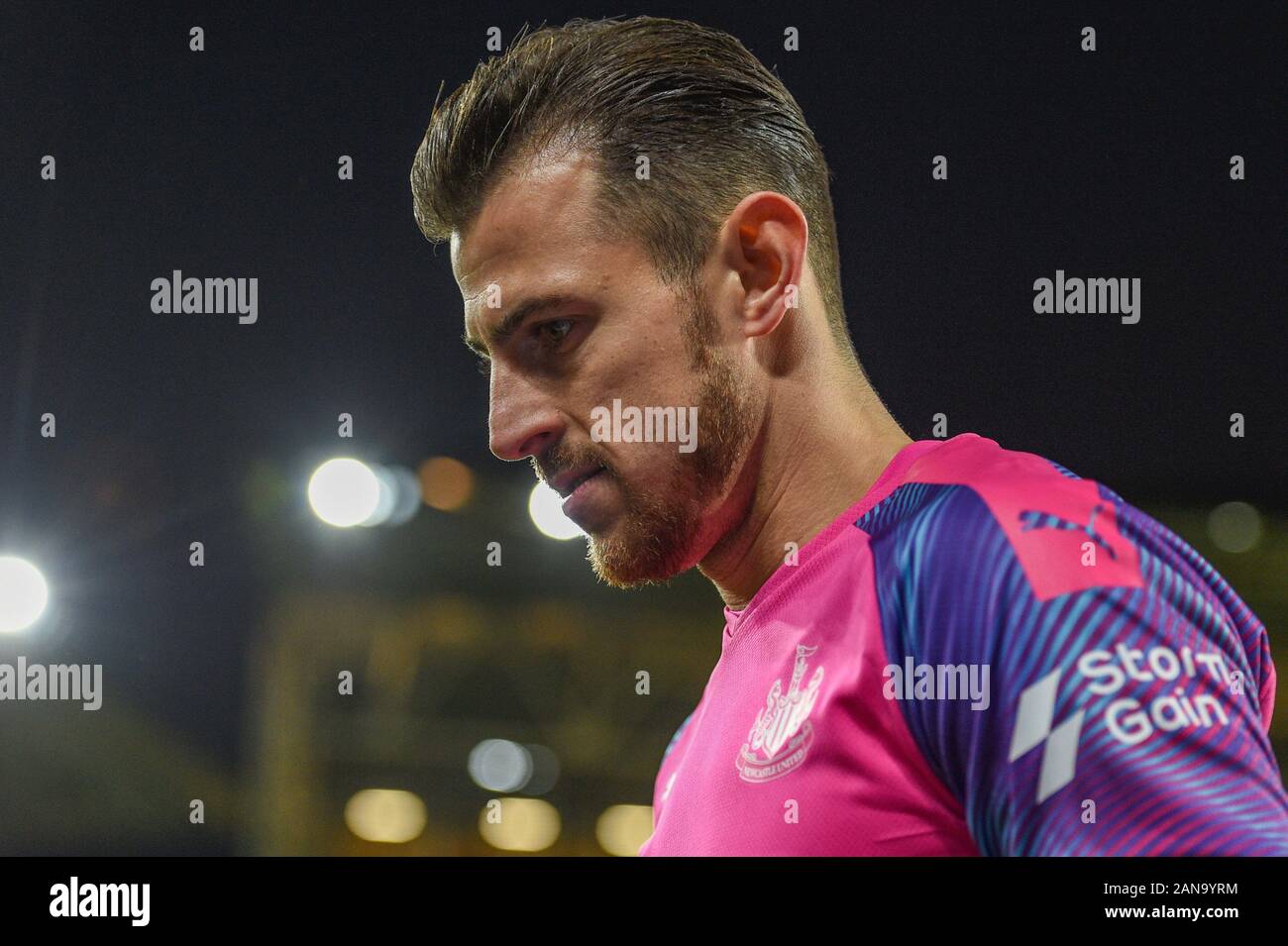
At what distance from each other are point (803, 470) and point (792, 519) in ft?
0.20

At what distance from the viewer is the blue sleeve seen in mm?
854

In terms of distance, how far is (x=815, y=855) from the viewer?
3.34 feet

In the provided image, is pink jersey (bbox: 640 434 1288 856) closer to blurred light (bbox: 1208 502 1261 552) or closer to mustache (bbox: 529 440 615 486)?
mustache (bbox: 529 440 615 486)

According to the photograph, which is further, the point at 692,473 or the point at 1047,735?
the point at 692,473

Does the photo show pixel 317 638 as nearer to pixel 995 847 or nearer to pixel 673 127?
pixel 673 127

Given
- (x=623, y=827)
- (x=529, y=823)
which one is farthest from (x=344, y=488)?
(x=623, y=827)

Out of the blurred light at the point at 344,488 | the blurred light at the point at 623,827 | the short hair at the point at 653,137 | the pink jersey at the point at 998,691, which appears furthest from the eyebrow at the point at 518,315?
the blurred light at the point at 623,827

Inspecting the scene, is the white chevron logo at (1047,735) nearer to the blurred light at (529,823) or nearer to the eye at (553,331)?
the eye at (553,331)

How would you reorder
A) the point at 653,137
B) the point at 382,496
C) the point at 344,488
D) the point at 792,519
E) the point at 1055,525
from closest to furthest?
the point at 1055,525, the point at 792,519, the point at 653,137, the point at 344,488, the point at 382,496

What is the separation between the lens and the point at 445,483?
484cm

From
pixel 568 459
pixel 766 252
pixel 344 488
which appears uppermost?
pixel 766 252

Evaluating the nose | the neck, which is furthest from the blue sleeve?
Result: the nose

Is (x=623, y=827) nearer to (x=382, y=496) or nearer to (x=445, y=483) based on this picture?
(x=445, y=483)
